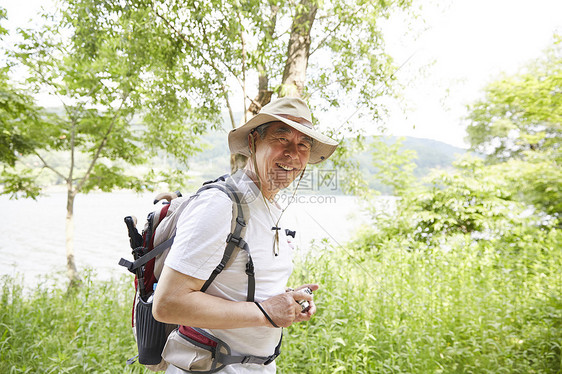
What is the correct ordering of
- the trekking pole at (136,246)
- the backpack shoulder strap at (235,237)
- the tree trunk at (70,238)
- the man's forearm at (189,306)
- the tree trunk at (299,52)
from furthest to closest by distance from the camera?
the tree trunk at (70,238) → the tree trunk at (299,52) → the trekking pole at (136,246) → the backpack shoulder strap at (235,237) → the man's forearm at (189,306)

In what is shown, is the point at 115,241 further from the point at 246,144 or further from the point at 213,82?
the point at 246,144

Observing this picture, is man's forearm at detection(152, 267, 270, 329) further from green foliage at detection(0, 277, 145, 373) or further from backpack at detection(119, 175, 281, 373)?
green foliage at detection(0, 277, 145, 373)

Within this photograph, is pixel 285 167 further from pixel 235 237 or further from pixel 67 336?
pixel 67 336

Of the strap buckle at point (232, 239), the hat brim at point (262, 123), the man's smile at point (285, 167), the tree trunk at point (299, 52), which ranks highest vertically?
the tree trunk at point (299, 52)

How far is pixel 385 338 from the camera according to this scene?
3084 millimetres

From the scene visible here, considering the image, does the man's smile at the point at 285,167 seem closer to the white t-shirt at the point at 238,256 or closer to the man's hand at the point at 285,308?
the white t-shirt at the point at 238,256

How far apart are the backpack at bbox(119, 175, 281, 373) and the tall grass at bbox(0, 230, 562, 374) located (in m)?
1.64

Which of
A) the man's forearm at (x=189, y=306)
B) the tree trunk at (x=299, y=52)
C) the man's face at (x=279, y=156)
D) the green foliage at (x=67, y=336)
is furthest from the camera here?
the tree trunk at (x=299, y=52)

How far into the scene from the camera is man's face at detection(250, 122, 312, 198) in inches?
Result: 49.3

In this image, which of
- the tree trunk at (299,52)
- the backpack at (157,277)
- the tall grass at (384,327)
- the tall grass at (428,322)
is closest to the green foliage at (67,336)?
the tall grass at (384,327)

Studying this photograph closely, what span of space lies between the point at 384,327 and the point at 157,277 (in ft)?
8.44

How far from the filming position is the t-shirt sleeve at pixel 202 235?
92 cm

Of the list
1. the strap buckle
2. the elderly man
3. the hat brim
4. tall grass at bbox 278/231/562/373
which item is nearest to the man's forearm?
the elderly man

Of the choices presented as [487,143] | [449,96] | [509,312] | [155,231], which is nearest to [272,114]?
[155,231]
